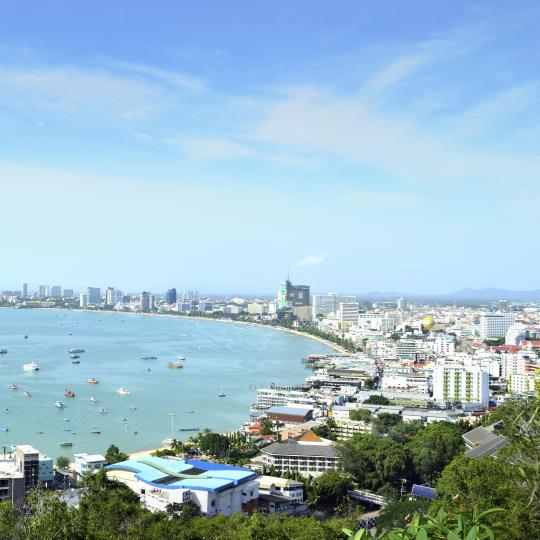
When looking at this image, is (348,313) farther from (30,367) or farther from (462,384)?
(30,367)

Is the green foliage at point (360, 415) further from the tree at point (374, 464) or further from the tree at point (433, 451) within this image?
the tree at point (374, 464)

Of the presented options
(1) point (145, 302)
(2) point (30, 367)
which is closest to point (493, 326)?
(2) point (30, 367)

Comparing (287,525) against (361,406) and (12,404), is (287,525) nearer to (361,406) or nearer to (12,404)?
(361,406)

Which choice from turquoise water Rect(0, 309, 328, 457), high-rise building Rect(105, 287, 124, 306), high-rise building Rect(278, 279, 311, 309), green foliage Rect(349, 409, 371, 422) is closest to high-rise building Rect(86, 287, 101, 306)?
high-rise building Rect(105, 287, 124, 306)

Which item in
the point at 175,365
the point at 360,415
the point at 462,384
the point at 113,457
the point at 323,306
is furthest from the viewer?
the point at 323,306

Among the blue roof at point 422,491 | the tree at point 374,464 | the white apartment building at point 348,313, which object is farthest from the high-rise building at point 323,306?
the blue roof at point 422,491

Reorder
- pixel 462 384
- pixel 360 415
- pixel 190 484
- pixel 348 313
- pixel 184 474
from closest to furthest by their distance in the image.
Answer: pixel 190 484 → pixel 184 474 → pixel 360 415 → pixel 462 384 → pixel 348 313
